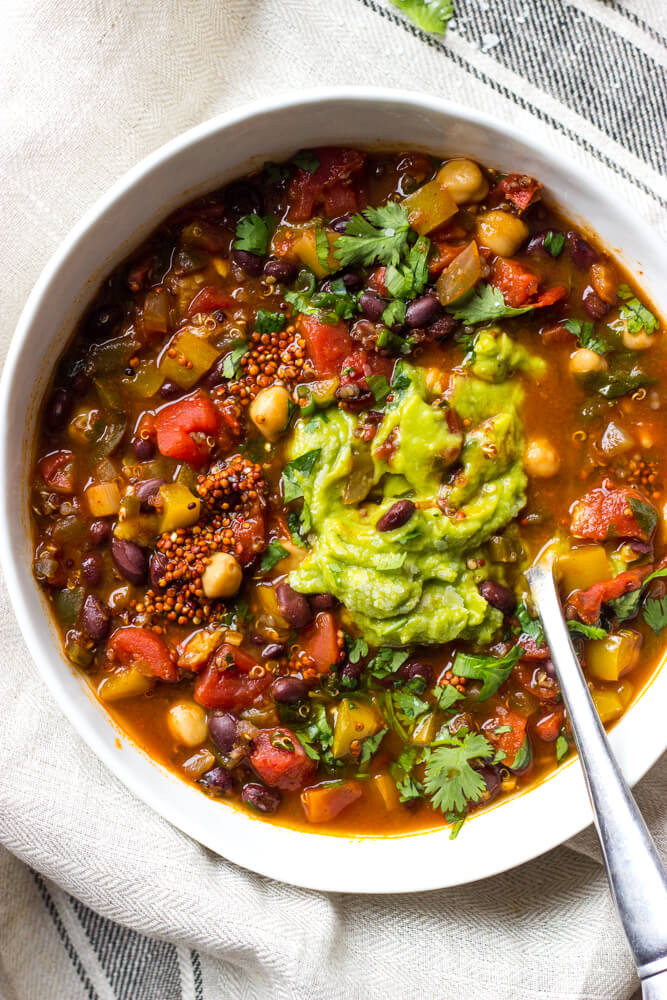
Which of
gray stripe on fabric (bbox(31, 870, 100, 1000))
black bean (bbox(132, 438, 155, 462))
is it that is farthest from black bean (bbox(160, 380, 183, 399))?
gray stripe on fabric (bbox(31, 870, 100, 1000))

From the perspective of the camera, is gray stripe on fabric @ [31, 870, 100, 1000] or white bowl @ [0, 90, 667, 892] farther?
gray stripe on fabric @ [31, 870, 100, 1000]

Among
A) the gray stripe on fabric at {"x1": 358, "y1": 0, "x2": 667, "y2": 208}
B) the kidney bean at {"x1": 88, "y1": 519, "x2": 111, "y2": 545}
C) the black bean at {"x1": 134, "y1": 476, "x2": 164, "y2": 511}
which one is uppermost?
the gray stripe on fabric at {"x1": 358, "y1": 0, "x2": 667, "y2": 208}

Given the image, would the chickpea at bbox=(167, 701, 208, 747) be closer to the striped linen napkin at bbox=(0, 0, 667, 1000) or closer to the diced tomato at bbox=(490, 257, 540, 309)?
the striped linen napkin at bbox=(0, 0, 667, 1000)

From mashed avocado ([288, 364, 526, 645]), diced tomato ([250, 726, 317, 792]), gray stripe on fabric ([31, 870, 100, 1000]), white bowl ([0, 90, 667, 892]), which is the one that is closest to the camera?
white bowl ([0, 90, 667, 892])

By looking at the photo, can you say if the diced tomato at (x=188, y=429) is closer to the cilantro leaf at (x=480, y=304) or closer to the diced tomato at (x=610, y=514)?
the cilantro leaf at (x=480, y=304)

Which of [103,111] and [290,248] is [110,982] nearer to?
[290,248]
